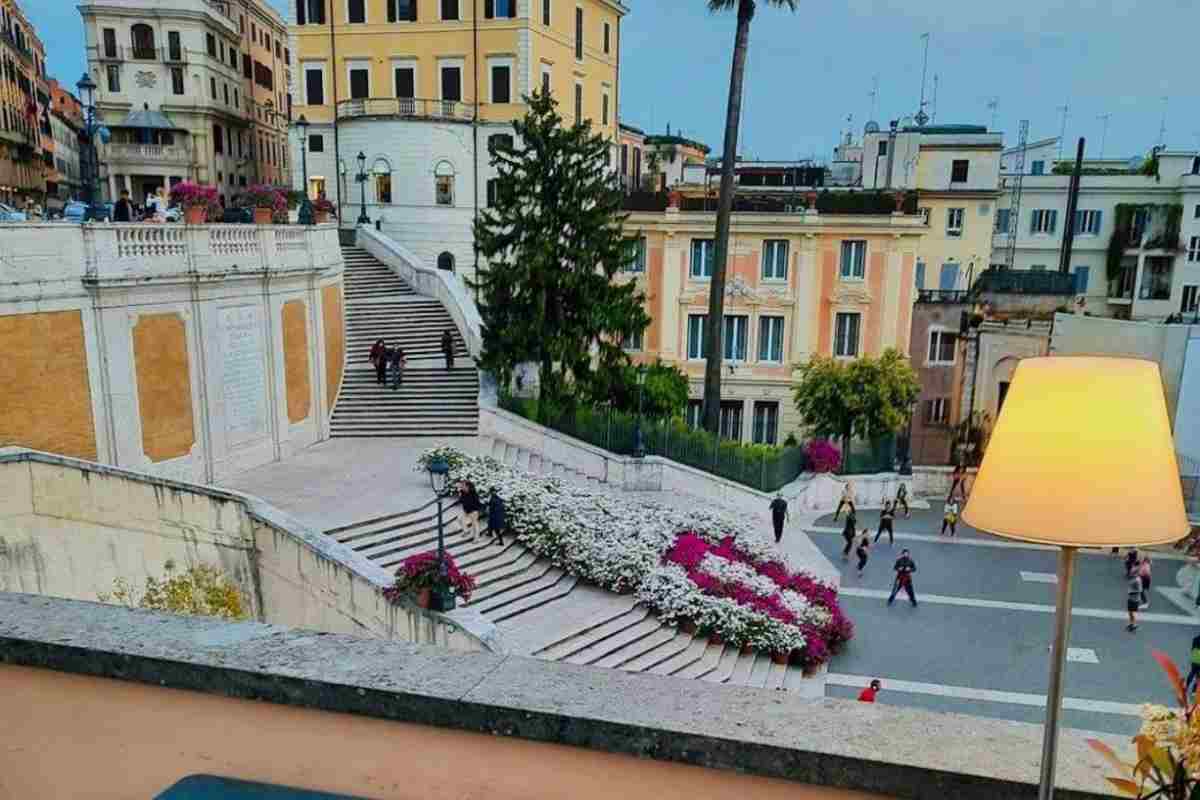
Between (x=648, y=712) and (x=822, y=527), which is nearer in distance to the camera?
(x=648, y=712)

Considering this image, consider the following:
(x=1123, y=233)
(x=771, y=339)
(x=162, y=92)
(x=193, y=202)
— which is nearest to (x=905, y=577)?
(x=771, y=339)

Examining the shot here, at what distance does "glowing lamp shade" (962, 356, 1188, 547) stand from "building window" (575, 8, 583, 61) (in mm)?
38138

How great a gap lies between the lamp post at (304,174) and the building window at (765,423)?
53.3 ft

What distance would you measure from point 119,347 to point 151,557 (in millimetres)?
3900

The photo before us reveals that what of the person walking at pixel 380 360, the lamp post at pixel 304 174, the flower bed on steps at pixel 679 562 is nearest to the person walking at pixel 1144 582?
the flower bed on steps at pixel 679 562

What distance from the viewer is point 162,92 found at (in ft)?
137

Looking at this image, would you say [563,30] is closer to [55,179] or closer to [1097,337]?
[1097,337]

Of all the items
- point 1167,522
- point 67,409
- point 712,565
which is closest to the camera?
point 1167,522

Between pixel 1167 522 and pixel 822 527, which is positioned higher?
pixel 1167 522

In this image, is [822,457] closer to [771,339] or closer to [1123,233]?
[771,339]

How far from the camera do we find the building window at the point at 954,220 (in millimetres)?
36281

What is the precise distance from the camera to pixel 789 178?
43281 mm

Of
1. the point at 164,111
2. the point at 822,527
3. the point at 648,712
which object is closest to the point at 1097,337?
the point at 822,527

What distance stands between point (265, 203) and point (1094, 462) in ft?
64.4
